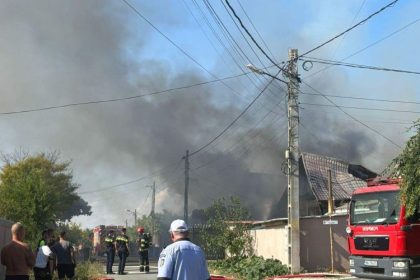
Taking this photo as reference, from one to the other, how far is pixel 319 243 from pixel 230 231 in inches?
116

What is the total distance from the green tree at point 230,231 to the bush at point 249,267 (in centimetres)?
49

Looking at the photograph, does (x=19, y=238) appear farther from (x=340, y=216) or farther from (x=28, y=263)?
(x=340, y=216)

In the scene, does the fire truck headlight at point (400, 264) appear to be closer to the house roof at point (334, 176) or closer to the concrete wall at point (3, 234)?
the concrete wall at point (3, 234)

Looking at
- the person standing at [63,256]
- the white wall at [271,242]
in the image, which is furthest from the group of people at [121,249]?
the person standing at [63,256]

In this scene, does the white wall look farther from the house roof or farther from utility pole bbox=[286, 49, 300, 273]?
the house roof

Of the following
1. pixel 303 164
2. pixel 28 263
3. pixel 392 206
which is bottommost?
pixel 28 263

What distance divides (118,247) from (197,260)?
11.5 m

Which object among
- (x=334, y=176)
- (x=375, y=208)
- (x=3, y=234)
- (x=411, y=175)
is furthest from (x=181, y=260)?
(x=334, y=176)

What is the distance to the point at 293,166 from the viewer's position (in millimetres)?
16391

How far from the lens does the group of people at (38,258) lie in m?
6.74

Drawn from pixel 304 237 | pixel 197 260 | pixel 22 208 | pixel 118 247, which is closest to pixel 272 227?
pixel 304 237

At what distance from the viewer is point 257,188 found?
4509 cm

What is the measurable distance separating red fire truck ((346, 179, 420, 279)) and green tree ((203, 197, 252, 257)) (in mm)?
5439

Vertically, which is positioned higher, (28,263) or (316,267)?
(28,263)
